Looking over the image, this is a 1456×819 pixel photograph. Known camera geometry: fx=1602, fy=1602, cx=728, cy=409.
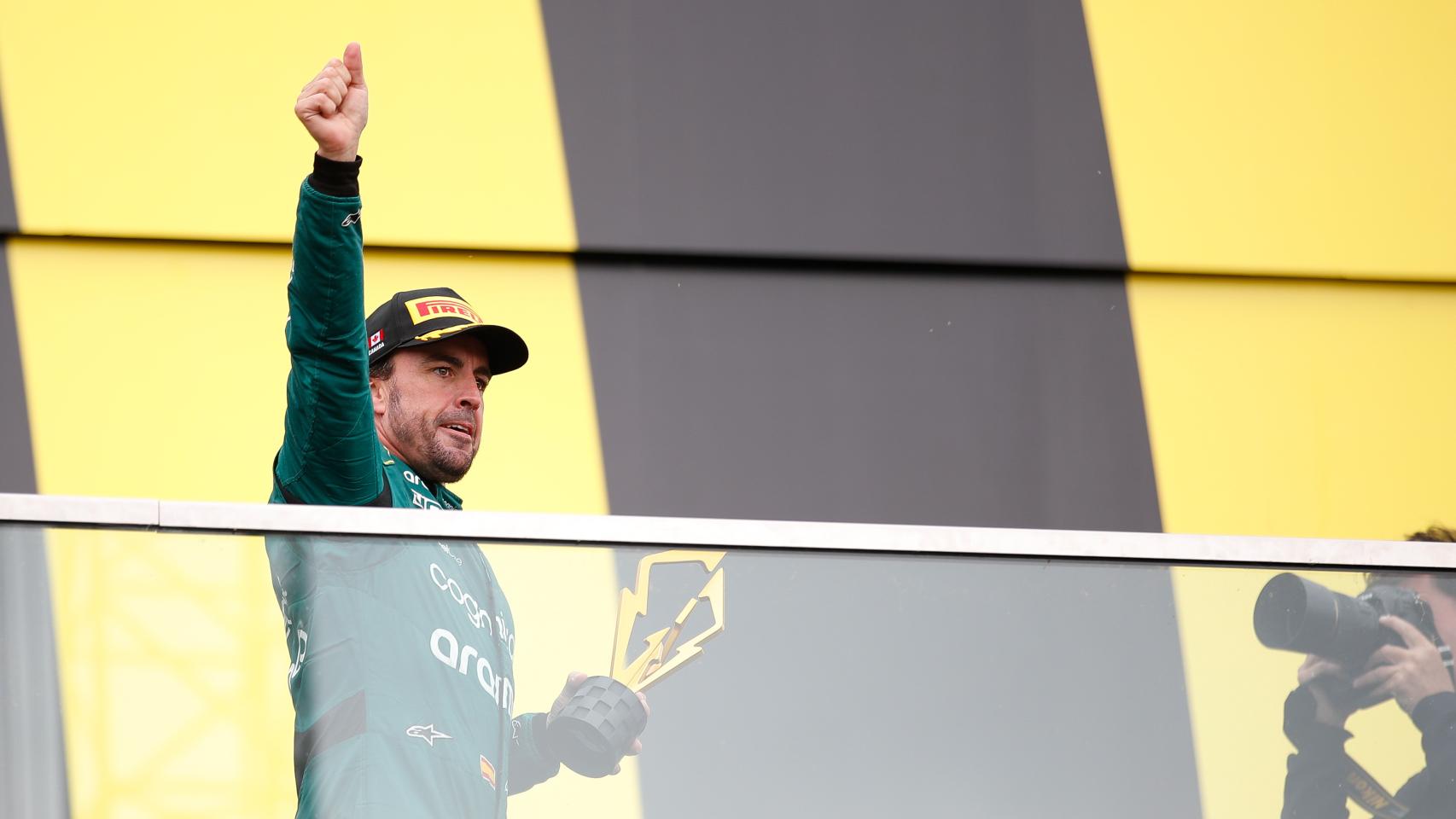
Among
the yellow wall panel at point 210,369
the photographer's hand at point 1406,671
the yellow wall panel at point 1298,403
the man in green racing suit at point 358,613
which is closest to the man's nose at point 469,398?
A: the man in green racing suit at point 358,613

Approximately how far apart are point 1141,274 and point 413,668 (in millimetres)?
2186

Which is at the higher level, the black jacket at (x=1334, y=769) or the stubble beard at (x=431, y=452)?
the stubble beard at (x=431, y=452)

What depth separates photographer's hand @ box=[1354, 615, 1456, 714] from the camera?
1.43 m

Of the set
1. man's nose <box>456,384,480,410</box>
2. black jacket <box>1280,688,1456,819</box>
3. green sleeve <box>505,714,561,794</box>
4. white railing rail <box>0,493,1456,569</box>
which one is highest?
man's nose <box>456,384,480,410</box>

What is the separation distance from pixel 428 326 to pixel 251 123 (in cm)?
123

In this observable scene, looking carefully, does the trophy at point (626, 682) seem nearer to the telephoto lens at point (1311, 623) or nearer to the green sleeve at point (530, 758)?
the green sleeve at point (530, 758)

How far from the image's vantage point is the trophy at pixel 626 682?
134 cm

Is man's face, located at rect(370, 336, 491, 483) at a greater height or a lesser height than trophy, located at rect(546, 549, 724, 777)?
greater

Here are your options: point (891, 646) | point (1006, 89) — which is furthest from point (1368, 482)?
point (891, 646)

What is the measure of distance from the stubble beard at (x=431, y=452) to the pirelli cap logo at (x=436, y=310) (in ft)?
0.44

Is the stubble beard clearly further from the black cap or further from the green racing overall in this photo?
the green racing overall

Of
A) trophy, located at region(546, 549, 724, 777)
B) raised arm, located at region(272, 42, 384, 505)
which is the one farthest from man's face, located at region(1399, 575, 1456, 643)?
raised arm, located at region(272, 42, 384, 505)

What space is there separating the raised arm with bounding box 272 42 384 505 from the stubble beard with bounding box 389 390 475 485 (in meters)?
0.34

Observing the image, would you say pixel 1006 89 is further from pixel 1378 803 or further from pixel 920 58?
pixel 1378 803
